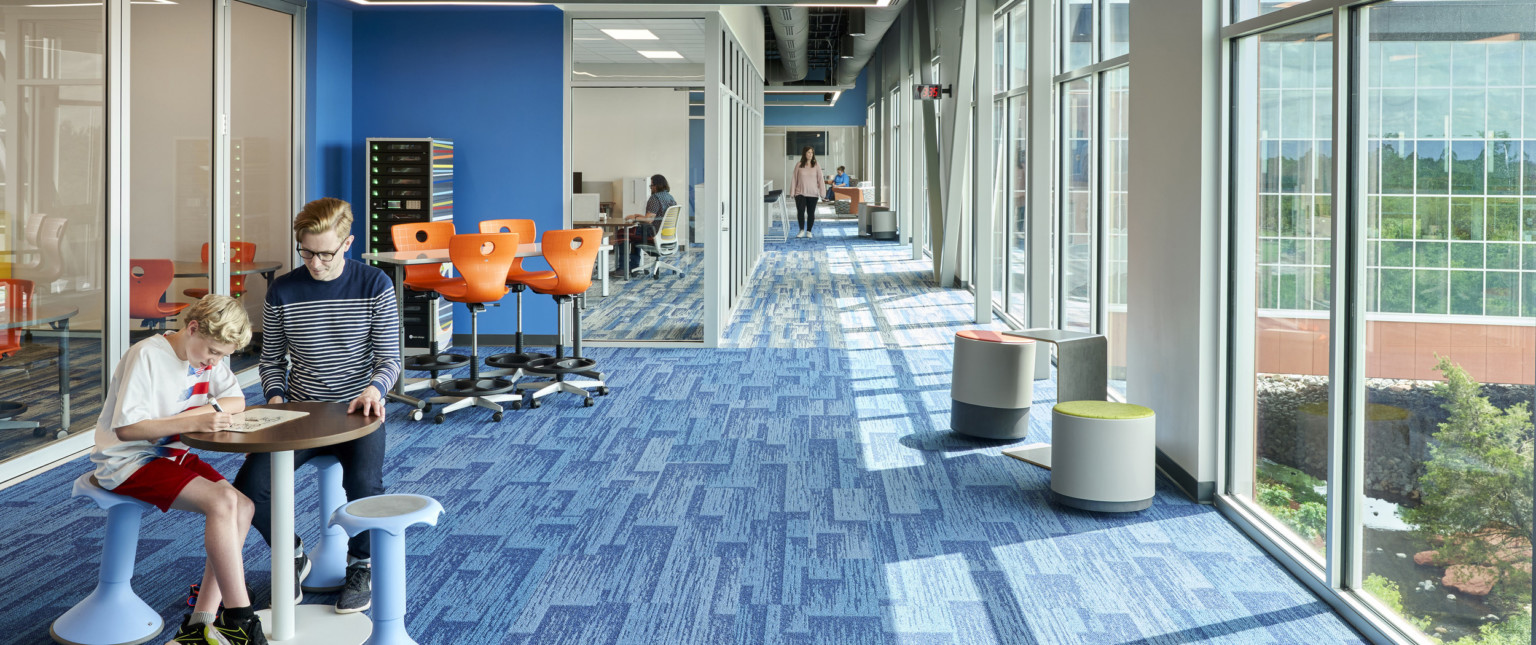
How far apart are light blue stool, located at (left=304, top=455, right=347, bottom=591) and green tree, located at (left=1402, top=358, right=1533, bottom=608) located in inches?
123

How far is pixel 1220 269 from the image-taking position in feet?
15.3

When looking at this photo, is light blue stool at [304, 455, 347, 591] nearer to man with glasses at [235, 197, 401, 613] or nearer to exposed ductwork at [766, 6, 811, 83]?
man with glasses at [235, 197, 401, 613]

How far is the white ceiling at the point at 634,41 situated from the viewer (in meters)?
9.03

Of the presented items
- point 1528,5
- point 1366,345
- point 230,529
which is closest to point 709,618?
point 230,529

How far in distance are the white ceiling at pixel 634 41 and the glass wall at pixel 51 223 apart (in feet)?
12.2

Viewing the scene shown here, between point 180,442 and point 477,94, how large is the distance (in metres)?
6.21

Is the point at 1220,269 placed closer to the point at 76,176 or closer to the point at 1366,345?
the point at 1366,345

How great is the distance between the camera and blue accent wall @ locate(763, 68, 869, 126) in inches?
1245

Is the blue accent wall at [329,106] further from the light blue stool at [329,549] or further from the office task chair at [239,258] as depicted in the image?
the light blue stool at [329,549]

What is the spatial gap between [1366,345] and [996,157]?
24.9ft

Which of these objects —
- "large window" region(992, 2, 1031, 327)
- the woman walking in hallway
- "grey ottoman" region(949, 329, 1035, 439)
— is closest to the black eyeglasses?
"grey ottoman" region(949, 329, 1035, 439)

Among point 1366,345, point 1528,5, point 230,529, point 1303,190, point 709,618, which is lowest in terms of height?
point 709,618

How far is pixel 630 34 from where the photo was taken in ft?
30.2

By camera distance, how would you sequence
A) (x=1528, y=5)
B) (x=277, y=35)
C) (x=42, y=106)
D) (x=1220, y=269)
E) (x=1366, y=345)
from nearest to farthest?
1. (x=1528, y=5)
2. (x=1366, y=345)
3. (x=1220, y=269)
4. (x=42, y=106)
5. (x=277, y=35)
